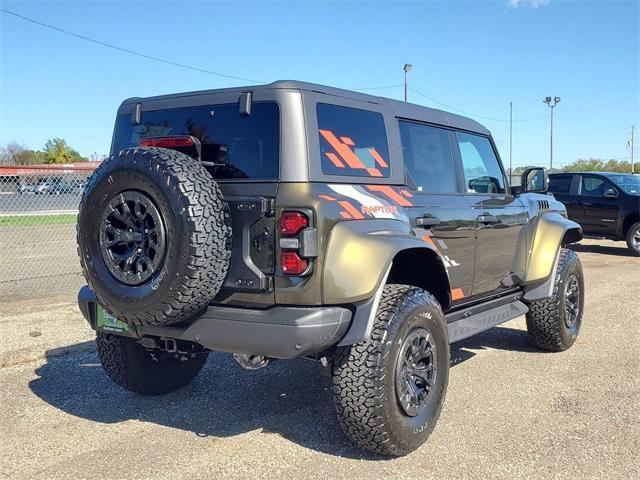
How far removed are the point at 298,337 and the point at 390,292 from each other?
2.38ft


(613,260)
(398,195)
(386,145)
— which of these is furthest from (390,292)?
(613,260)

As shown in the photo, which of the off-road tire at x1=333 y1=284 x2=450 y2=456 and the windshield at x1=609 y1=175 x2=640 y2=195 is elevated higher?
the windshield at x1=609 y1=175 x2=640 y2=195

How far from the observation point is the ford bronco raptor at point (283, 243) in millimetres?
3098

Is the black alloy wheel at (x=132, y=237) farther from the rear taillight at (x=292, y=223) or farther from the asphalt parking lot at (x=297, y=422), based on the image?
the asphalt parking lot at (x=297, y=422)

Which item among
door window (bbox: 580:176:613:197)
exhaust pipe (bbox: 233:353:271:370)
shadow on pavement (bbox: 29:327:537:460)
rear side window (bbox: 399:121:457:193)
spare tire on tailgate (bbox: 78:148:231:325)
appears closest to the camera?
spare tire on tailgate (bbox: 78:148:231:325)

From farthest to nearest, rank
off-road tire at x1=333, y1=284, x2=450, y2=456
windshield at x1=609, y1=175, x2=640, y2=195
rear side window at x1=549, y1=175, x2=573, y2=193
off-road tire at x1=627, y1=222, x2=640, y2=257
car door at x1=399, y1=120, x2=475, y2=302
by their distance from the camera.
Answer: rear side window at x1=549, y1=175, x2=573, y2=193, windshield at x1=609, y1=175, x2=640, y2=195, off-road tire at x1=627, y1=222, x2=640, y2=257, car door at x1=399, y1=120, x2=475, y2=302, off-road tire at x1=333, y1=284, x2=450, y2=456

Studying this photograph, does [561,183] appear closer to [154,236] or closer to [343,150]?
[343,150]

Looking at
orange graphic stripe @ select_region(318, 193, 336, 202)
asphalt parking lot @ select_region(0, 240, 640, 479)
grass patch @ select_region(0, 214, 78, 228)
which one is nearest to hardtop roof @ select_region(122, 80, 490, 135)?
orange graphic stripe @ select_region(318, 193, 336, 202)

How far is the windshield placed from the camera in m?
12.9

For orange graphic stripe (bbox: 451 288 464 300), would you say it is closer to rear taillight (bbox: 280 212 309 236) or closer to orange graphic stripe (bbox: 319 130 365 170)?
orange graphic stripe (bbox: 319 130 365 170)

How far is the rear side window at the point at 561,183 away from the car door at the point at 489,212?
29.9 ft

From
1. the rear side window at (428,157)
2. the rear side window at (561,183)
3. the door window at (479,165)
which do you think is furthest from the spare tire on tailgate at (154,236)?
the rear side window at (561,183)

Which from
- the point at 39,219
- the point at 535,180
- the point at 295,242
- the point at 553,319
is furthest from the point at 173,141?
the point at 39,219

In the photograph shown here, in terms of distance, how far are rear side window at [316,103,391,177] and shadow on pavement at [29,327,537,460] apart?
1.60 meters
